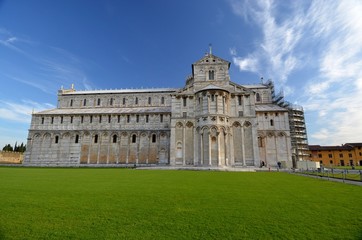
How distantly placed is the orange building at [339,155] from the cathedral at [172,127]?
3392 centimetres

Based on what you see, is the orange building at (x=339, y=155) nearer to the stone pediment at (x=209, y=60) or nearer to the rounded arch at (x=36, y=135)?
the stone pediment at (x=209, y=60)

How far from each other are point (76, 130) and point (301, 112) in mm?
49239

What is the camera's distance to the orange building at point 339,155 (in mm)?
62688

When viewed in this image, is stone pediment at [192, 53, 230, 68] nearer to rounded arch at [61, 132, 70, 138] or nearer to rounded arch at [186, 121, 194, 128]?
rounded arch at [186, 121, 194, 128]

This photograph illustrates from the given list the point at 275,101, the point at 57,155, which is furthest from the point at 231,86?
the point at 57,155

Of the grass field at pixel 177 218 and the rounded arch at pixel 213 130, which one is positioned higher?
the rounded arch at pixel 213 130

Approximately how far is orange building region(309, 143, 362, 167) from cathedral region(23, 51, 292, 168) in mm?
33916

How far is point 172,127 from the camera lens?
109ft

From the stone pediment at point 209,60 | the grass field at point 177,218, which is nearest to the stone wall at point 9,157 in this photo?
the stone pediment at point 209,60

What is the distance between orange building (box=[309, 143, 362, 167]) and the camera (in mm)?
62688

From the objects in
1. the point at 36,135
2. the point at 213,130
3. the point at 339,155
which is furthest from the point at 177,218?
the point at 339,155

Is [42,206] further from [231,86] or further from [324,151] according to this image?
[324,151]

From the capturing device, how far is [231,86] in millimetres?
34531

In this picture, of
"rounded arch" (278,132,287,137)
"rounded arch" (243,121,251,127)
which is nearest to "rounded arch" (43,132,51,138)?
"rounded arch" (243,121,251,127)
